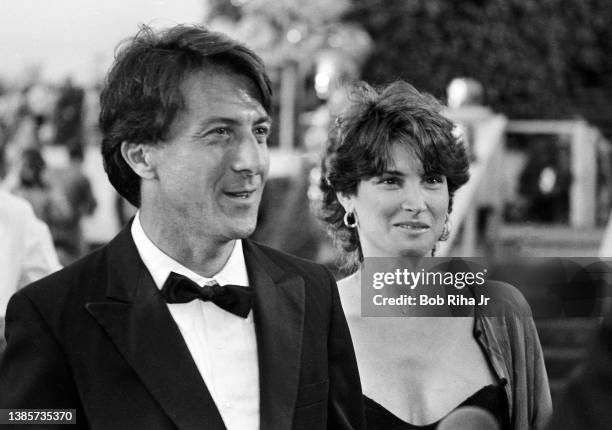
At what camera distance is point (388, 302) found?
221 centimetres

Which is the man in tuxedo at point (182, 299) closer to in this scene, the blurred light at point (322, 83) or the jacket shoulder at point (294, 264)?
the jacket shoulder at point (294, 264)

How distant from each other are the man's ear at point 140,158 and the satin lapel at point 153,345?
184 mm

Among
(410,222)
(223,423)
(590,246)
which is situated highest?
(590,246)

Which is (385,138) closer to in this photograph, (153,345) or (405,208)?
(405,208)

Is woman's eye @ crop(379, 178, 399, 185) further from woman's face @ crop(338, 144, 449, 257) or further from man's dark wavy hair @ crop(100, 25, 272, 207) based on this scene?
man's dark wavy hair @ crop(100, 25, 272, 207)

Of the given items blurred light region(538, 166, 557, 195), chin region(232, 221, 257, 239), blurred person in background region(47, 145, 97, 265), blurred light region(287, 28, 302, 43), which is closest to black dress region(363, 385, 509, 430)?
chin region(232, 221, 257, 239)

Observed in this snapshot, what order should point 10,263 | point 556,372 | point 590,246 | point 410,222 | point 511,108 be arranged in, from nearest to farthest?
point 410,222
point 556,372
point 10,263
point 590,246
point 511,108

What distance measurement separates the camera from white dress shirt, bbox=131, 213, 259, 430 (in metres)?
1.81

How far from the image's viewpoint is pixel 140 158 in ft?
6.32

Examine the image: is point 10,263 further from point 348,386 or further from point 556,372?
point 556,372

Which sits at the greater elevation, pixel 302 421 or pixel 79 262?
pixel 79 262

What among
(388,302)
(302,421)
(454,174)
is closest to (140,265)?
(302,421)

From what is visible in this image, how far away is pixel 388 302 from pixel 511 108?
10.0 meters

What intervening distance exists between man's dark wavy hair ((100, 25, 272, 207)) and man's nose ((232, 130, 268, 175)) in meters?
0.11
